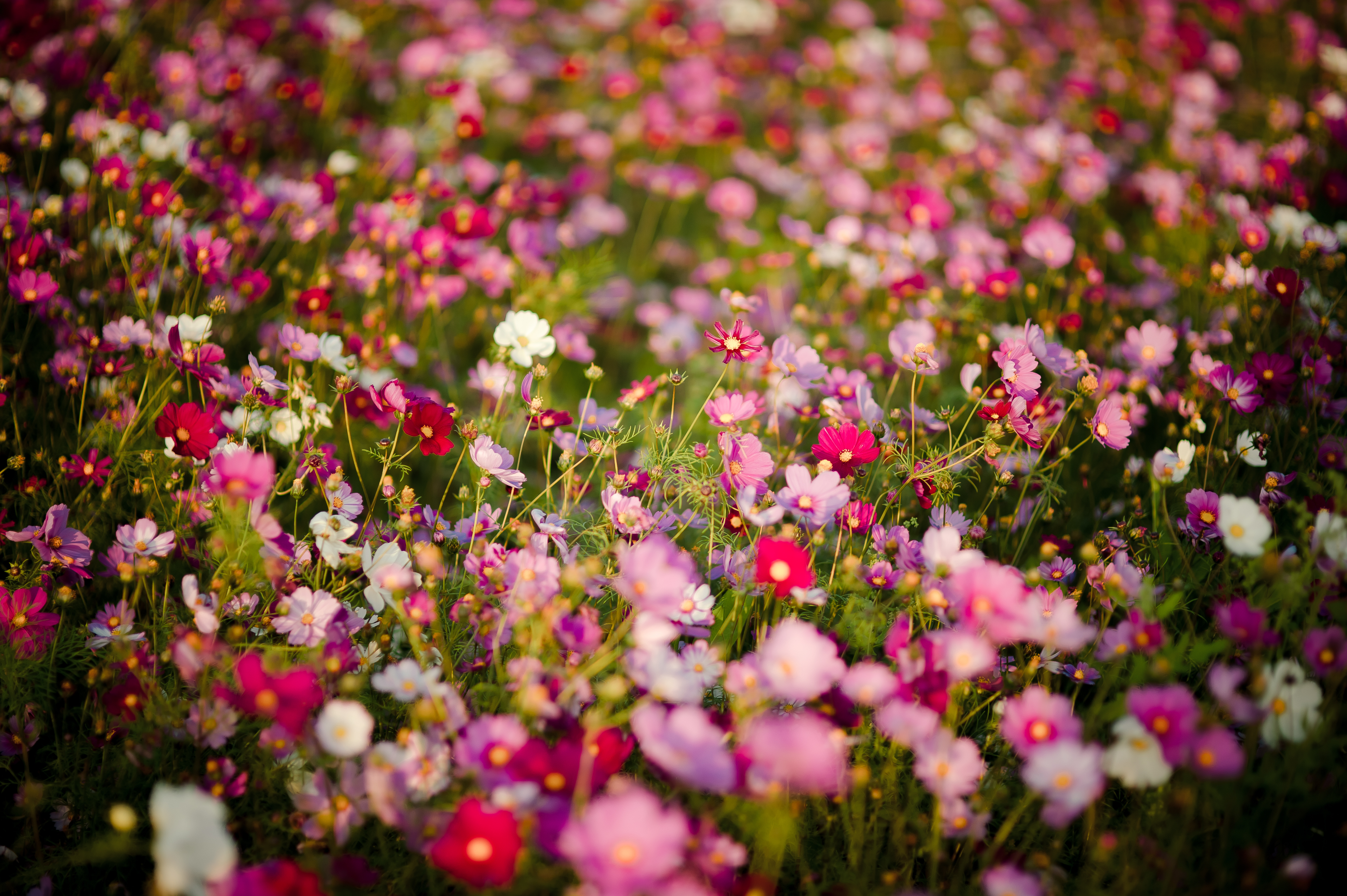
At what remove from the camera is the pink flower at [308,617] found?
125 cm

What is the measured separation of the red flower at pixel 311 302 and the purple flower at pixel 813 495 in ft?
3.95

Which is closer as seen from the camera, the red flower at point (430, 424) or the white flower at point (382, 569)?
the white flower at point (382, 569)

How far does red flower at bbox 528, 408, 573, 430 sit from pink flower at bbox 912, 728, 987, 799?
836 mm

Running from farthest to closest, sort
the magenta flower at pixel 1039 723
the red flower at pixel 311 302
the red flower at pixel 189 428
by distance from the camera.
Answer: the red flower at pixel 311 302, the red flower at pixel 189 428, the magenta flower at pixel 1039 723

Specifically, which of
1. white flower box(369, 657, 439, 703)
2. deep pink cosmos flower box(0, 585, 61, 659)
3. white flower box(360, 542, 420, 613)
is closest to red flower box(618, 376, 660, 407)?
white flower box(360, 542, 420, 613)

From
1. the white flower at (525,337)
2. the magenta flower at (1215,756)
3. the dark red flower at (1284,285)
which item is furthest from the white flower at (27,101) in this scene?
the dark red flower at (1284,285)

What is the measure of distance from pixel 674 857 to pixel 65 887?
98 centimetres

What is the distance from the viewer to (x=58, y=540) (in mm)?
1369

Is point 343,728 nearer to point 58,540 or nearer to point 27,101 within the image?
point 58,540

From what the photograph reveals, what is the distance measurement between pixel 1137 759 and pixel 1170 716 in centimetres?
7

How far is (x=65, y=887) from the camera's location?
1.16m

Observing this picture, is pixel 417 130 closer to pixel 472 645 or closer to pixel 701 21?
pixel 701 21

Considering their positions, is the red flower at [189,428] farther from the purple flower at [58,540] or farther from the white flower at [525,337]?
the white flower at [525,337]

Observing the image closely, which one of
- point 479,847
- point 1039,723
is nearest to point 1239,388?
point 1039,723
